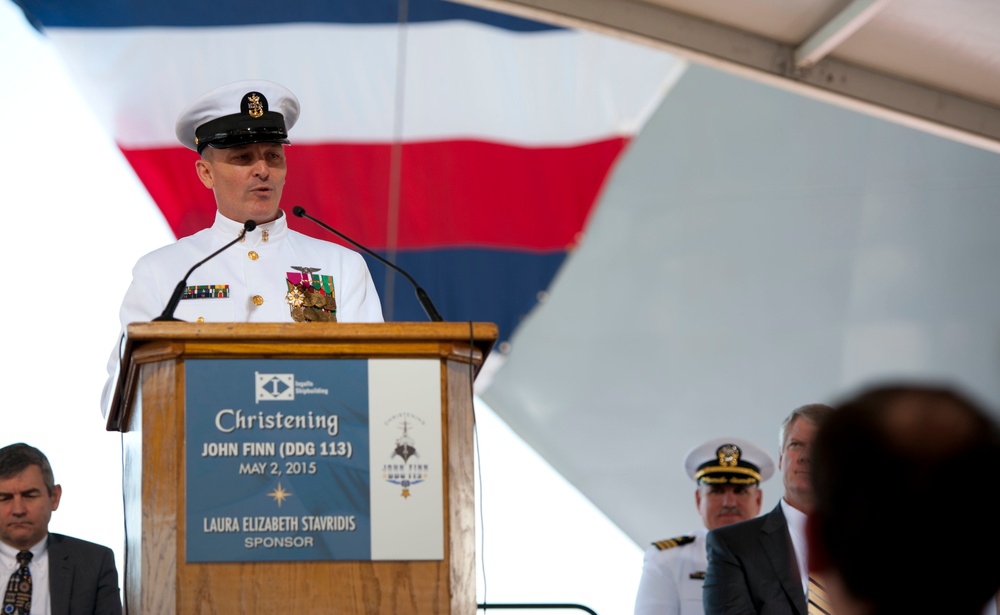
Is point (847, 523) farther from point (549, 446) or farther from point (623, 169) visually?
point (623, 169)

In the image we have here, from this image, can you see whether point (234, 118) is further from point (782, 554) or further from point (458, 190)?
point (458, 190)

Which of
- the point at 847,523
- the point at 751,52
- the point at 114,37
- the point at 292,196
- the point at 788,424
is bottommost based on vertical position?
the point at 847,523

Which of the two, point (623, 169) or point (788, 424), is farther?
point (623, 169)

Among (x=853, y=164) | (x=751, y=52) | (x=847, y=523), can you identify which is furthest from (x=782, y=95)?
(x=847, y=523)

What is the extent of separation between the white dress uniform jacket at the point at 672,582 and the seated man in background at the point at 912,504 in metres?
3.30

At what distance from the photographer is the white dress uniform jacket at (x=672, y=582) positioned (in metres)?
4.20

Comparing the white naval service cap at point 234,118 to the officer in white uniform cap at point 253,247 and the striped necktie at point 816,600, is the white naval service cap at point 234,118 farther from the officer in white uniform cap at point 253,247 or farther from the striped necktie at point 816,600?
the striped necktie at point 816,600

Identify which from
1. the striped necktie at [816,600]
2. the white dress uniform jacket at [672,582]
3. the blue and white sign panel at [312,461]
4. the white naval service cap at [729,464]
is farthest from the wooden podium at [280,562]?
the white naval service cap at [729,464]

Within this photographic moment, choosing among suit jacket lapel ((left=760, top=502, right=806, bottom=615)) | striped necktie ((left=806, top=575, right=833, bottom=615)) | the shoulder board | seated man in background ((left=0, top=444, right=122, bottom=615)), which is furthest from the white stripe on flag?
striped necktie ((left=806, top=575, right=833, bottom=615))

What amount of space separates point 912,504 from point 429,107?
647 cm

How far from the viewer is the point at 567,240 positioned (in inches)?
282

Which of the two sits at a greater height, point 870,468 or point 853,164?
point 853,164

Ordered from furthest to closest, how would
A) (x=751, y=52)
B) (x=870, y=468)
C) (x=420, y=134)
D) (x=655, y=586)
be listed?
(x=420, y=134) < (x=655, y=586) < (x=751, y=52) < (x=870, y=468)

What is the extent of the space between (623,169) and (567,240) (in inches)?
18.7
